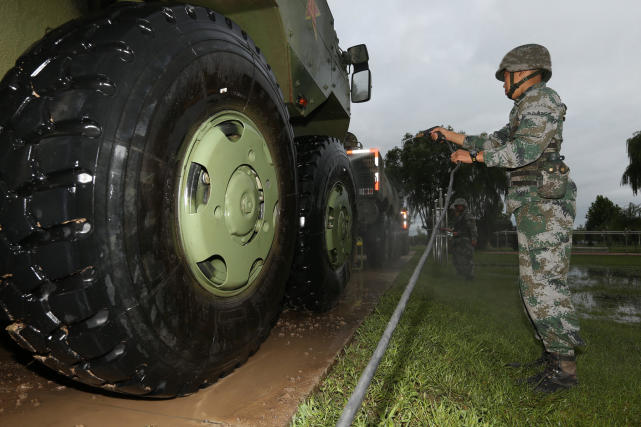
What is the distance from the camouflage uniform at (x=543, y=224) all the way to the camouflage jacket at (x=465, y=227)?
550 cm

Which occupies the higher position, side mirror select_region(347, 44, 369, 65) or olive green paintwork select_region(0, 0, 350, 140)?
side mirror select_region(347, 44, 369, 65)

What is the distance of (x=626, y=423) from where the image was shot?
1865 millimetres

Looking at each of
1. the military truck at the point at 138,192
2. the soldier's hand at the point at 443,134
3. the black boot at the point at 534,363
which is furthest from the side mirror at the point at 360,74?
the black boot at the point at 534,363

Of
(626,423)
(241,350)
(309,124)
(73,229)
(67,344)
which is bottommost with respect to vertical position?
(626,423)

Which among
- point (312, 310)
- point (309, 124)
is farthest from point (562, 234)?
point (309, 124)

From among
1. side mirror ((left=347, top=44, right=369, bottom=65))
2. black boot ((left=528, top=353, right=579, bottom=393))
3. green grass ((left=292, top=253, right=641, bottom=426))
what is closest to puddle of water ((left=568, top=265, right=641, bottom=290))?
green grass ((left=292, top=253, right=641, bottom=426))

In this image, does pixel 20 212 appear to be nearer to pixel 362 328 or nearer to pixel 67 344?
pixel 67 344

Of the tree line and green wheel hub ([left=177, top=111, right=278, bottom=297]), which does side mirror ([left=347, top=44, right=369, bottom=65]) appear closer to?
green wheel hub ([left=177, top=111, right=278, bottom=297])

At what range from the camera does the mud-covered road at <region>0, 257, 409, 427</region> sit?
1.43 m

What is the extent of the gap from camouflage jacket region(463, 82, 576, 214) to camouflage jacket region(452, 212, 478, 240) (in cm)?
548

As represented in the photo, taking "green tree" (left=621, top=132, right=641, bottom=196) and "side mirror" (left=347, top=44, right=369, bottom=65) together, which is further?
"green tree" (left=621, top=132, right=641, bottom=196)

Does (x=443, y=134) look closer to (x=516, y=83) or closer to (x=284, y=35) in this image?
(x=516, y=83)

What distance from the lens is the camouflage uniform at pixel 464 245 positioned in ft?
25.1

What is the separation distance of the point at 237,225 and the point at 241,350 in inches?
20.4
